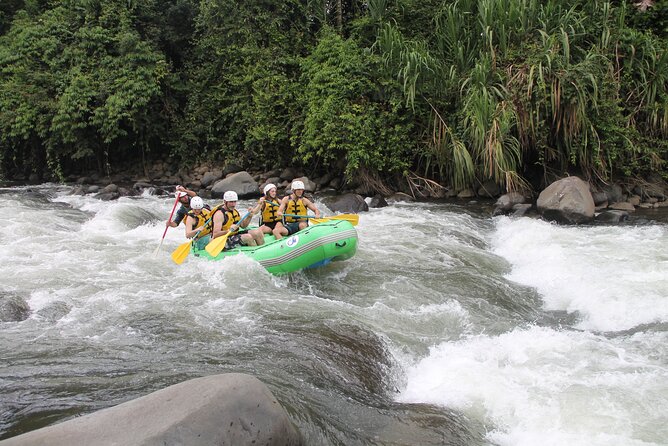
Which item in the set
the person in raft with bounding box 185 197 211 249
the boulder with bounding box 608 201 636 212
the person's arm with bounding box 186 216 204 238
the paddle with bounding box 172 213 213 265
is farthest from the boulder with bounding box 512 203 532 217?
the paddle with bounding box 172 213 213 265

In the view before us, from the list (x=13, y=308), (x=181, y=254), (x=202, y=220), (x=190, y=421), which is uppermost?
(x=190, y=421)

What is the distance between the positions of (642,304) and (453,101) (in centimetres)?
661

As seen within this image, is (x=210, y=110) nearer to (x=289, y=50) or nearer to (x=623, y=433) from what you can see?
(x=289, y=50)

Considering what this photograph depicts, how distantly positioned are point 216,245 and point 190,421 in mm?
4052

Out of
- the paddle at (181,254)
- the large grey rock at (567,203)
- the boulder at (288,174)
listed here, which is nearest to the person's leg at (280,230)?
the paddle at (181,254)

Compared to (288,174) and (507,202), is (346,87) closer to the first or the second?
(288,174)

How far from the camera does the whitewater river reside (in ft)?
12.1

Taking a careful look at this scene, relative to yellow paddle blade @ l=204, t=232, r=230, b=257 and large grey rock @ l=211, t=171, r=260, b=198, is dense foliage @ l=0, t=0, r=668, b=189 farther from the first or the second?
yellow paddle blade @ l=204, t=232, r=230, b=257

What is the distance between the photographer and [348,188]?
476 inches

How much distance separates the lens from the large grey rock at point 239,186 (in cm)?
1203

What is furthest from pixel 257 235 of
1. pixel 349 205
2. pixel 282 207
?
pixel 349 205

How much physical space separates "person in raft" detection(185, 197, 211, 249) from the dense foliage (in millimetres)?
4421

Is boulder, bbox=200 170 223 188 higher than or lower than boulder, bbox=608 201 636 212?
higher

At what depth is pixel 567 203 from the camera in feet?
30.3
